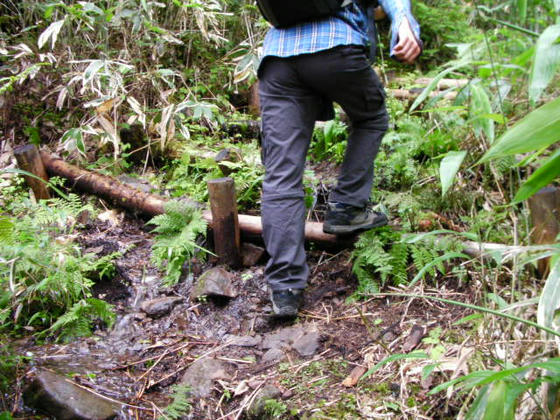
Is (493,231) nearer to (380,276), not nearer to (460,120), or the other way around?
(380,276)

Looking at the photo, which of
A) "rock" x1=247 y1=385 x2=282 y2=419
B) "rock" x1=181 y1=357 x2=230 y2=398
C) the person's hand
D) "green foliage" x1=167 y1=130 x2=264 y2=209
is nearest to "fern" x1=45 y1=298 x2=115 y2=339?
"rock" x1=181 y1=357 x2=230 y2=398

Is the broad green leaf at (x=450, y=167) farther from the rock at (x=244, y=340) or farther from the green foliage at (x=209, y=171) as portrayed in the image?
the green foliage at (x=209, y=171)

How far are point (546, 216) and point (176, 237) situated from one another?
240 centimetres

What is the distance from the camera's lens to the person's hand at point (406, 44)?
7.75 feet

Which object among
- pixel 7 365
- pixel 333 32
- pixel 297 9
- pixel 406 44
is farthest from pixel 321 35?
pixel 7 365

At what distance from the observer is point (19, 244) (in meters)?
2.59

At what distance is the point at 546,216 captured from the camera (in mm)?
2236

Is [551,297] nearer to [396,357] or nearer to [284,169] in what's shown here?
[396,357]

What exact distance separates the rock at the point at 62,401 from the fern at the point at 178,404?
0.79 ft

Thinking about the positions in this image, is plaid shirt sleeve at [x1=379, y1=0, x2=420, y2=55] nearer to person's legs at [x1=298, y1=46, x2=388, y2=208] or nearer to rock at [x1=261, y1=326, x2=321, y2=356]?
person's legs at [x1=298, y1=46, x2=388, y2=208]

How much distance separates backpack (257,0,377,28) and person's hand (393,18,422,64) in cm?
35

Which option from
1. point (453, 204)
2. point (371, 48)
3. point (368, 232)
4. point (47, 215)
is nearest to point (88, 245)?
point (47, 215)

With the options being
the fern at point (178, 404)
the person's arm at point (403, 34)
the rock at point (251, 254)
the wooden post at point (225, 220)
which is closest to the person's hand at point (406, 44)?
the person's arm at point (403, 34)

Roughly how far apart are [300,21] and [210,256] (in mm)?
1812
